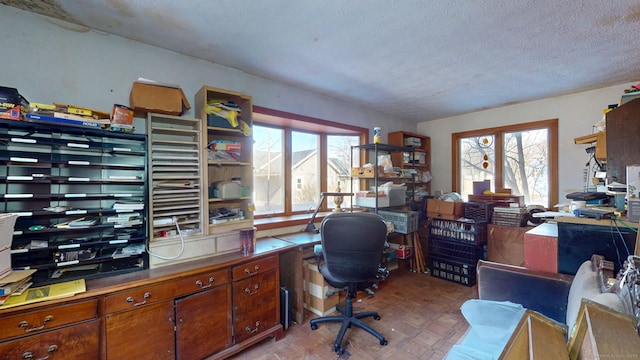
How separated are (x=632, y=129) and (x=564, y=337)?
1.67m

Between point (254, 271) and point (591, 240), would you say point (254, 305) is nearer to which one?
point (254, 271)

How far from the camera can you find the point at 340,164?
3709 millimetres

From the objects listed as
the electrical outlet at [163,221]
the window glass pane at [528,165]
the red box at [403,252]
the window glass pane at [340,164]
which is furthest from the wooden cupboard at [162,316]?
the window glass pane at [528,165]

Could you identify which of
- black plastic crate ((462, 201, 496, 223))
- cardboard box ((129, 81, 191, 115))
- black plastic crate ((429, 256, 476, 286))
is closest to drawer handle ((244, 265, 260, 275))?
cardboard box ((129, 81, 191, 115))

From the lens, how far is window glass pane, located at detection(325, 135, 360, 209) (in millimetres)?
3609

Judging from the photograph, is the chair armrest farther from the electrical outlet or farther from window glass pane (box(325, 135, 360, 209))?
the electrical outlet

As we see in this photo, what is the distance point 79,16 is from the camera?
1658 millimetres

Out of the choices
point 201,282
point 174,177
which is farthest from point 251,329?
point 174,177

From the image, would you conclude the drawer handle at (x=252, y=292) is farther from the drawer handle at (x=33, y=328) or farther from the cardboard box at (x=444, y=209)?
the cardboard box at (x=444, y=209)

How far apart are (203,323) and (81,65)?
194 cm

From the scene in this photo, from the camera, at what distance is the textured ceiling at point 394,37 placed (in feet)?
5.11

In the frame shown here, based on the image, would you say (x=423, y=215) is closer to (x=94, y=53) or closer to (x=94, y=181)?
(x=94, y=181)

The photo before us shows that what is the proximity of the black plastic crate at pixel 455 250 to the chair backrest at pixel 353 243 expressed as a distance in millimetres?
1764

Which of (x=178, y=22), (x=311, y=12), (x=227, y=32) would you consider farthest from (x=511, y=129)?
(x=178, y=22)
